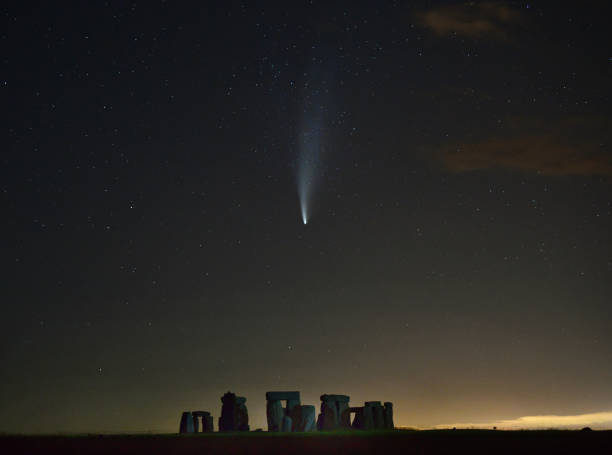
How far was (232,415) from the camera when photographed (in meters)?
41.4

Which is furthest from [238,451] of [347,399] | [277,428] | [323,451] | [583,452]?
[347,399]

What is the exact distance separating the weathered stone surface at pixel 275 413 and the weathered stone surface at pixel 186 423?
15.0 ft

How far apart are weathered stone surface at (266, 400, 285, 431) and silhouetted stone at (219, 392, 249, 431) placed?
1673 millimetres

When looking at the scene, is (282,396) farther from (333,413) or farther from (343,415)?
(343,415)

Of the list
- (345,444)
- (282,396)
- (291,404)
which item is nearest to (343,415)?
(291,404)

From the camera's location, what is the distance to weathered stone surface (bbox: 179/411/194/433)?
4222 centimetres

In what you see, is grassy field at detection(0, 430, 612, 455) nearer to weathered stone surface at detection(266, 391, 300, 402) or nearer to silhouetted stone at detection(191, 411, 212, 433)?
weathered stone surface at detection(266, 391, 300, 402)

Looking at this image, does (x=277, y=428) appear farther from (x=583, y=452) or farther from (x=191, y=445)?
(x=583, y=452)

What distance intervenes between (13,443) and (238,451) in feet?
25.9

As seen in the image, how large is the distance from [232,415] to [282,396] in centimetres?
274

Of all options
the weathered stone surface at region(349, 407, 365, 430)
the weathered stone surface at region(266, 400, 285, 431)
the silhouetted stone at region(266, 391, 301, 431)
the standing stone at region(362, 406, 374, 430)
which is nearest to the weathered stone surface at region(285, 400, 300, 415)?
the silhouetted stone at region(266, 391, 301, 431)

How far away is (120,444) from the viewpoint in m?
26.1

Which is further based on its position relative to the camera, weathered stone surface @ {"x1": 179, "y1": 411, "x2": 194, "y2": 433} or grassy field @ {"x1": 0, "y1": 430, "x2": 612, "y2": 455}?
weathered stone surface @ {"x1": 179, "y1": 411, "x2": 194, "y2": 433}

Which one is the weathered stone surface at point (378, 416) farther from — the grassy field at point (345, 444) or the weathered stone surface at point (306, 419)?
the grassy field at point (345, 444)
